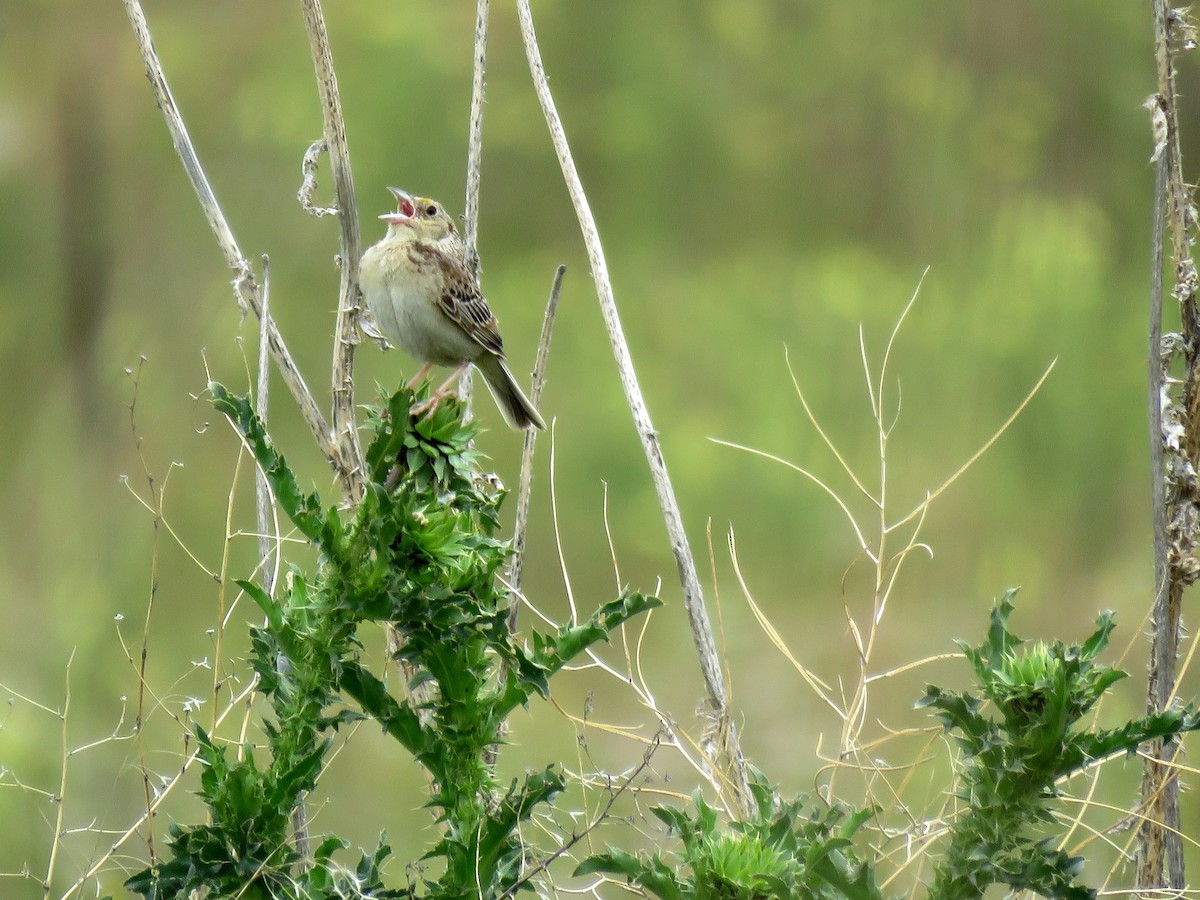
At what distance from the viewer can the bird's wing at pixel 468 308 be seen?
2.26 m

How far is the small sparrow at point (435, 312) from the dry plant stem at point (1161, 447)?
3.81 ft

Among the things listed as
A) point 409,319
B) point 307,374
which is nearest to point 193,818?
point 307,374

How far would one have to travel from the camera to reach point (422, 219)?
2551 mm

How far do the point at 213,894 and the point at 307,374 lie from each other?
107 inches

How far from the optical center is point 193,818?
3.91 metres

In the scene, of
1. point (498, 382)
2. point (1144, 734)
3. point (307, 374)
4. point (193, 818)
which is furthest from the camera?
point (193, 818)

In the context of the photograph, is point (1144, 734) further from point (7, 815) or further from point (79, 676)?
point (79, 676)

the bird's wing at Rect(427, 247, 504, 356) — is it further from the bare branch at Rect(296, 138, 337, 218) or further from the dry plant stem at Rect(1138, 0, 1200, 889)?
the dry plant stem at Rect(1138, 0, 1200, 889)

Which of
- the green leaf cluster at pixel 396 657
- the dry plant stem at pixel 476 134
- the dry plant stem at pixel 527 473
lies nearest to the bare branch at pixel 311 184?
the dry plant stem at pixel 476 134

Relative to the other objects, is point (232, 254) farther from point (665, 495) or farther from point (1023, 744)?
point (1023, 744)

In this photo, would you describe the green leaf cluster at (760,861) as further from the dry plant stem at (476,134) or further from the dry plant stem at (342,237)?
the dry plant stem at (476,134)

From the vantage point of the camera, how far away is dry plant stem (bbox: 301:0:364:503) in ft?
4.24

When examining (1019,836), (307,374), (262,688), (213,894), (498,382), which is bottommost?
(213,894)

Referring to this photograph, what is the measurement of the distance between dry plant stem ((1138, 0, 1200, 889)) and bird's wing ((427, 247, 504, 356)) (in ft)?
4.09
